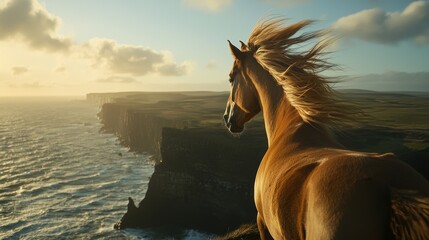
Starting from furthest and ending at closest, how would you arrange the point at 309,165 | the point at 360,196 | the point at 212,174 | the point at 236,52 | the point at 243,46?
the point at 212,174 → the point at 243,46 → the point at 236,52 → the point at 309,165 → the point at 360,196

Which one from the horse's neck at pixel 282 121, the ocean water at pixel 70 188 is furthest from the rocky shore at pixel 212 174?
the horse's neck at pixel 282 121

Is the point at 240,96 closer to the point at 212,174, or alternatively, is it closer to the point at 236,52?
the point at 236,52

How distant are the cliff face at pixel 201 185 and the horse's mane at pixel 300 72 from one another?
3490cm

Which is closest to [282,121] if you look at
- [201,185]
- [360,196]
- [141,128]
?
[360,196]

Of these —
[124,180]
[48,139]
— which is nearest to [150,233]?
[124,180]

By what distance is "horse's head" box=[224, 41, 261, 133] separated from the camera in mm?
6270

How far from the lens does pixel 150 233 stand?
40.9 metres

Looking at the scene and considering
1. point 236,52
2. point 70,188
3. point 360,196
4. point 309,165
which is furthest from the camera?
point 70,188

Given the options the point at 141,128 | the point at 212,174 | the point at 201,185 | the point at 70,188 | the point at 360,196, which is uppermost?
the point at 360,196

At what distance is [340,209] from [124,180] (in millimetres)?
67207

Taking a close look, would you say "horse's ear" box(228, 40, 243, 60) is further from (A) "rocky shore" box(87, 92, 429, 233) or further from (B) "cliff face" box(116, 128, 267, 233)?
(A) "rocky shore" box(87, 92, 429, 233)

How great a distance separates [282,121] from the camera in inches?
204

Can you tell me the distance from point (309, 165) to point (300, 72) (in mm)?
1842

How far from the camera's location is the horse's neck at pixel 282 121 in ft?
14.8
